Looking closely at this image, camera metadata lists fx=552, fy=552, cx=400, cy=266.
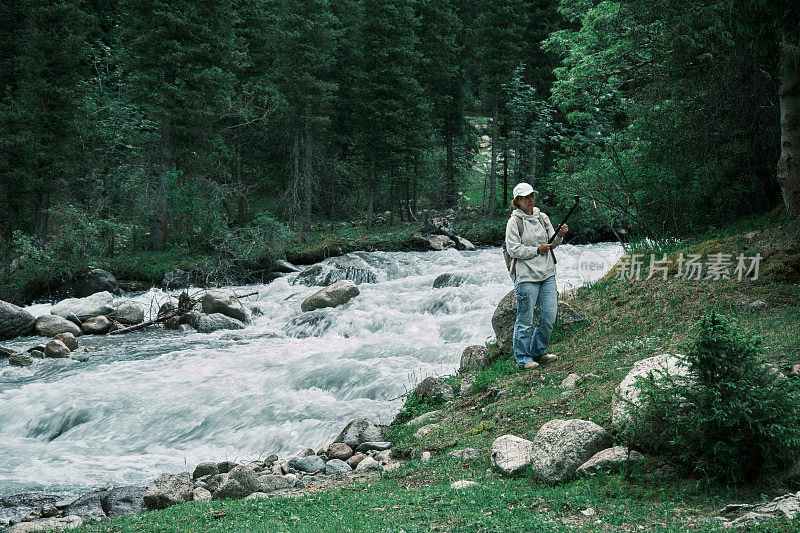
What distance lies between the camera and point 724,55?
8.79 metres

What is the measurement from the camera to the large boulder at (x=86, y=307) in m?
15.7

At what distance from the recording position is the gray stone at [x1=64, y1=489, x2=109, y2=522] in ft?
20.1

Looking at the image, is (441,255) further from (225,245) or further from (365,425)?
(365,425)

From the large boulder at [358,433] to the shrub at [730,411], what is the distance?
4.05 m

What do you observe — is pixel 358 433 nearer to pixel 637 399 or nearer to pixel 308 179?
pixel 637 399

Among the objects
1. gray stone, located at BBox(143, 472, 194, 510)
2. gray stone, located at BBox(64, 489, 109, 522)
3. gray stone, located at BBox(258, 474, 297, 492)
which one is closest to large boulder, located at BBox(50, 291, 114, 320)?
gray stone, located at BBox(64, 489, 109, 522)

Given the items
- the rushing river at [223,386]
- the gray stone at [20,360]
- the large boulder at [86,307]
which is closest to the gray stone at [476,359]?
the rushing river at [223,386]

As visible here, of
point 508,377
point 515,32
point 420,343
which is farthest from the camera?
point 515,32

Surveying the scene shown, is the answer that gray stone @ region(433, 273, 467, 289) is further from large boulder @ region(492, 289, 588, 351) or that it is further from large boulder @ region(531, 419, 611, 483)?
large boulder @ region(531, 419, 611, 483)

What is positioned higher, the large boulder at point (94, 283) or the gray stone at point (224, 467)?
the large boulder at point (94, 283)

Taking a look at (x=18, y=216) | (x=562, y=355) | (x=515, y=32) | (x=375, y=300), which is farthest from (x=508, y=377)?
(x=515, y=32)

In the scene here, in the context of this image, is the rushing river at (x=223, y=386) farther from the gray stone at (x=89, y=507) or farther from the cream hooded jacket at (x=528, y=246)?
the cream hooded jacket at (x=528, y=246)

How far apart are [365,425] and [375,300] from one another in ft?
26.9

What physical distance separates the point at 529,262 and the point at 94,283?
16.7 meters
